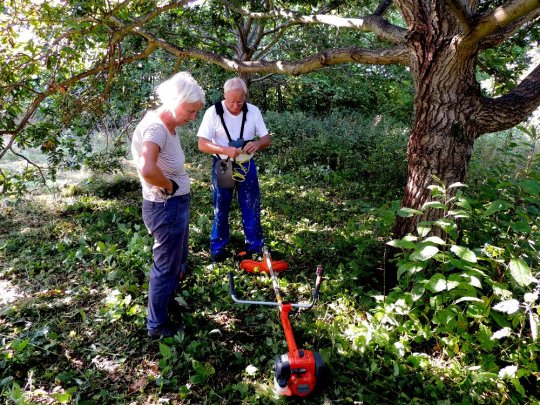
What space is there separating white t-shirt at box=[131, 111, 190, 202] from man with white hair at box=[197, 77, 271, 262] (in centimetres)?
96

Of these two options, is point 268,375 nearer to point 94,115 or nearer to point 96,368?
point 96,368

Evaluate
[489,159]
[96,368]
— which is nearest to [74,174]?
[96,368]

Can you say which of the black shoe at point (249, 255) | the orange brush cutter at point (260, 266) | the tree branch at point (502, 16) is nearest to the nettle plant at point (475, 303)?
the tree branch at point (502, 16)

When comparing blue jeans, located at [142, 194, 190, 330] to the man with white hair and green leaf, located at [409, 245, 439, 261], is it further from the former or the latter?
green leaf, located at [409, 245, 439, 261]

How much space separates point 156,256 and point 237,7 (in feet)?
13.9

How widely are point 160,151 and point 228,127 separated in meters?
1.33

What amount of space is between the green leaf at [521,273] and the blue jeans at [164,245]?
2.39 m

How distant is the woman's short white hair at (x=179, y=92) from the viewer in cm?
242

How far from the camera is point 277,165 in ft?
26.2

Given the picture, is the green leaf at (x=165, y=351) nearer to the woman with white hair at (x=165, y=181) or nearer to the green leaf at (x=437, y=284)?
→ the woman with white hair at (x=165, y=181)

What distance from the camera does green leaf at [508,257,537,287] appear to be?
6.84 ft

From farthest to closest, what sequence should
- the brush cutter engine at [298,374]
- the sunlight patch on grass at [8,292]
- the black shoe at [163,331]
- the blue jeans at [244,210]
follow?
the blue jeans at [244,210] → the sunlight patch on grass at [8,292] → the black shoe at [163,331] → the brush cutter engine at [298,374]

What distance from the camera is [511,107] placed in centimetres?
270

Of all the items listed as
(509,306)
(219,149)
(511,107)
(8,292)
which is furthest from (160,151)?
(511,107)
